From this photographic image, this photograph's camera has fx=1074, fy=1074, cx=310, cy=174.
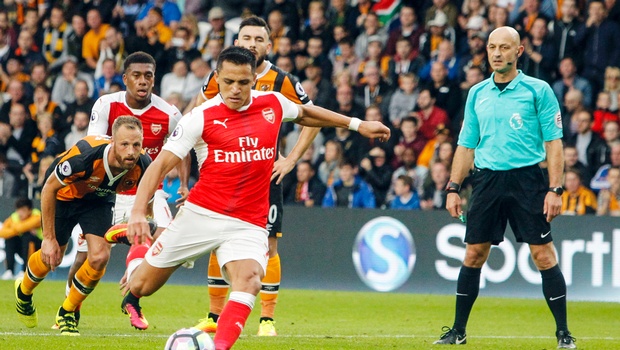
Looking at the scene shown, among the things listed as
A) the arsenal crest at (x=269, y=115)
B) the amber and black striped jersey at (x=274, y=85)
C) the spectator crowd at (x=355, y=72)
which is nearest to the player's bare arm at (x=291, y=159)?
the amber and black striped jersey at (x=274, y=85)

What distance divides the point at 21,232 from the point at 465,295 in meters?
9.96

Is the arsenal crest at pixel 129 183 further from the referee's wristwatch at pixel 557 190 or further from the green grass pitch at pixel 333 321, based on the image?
the referee's wristwatch at pixel 557 190

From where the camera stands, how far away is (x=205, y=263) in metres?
16.8

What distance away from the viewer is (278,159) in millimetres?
9898

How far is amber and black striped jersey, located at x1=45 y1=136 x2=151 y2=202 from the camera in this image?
30.4 ft

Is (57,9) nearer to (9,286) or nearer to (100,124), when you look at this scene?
(9,286)

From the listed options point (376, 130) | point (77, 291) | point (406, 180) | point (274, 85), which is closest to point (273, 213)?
point (274, 85)

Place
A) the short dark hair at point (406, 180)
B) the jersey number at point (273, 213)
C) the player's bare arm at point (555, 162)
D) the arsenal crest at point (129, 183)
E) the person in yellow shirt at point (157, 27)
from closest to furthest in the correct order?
the player's bare arm at point (555, 162) → the arsenal crest at point (129, 183) → the jersey number at point (273, 213) → the short dark hair at point (406, 180) → the person in yellow shirt at point (157, 27)

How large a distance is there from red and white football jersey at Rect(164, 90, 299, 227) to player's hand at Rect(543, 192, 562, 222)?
2.38m

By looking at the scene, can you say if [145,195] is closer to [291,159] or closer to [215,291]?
[291,159]

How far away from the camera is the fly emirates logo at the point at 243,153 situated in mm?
7688

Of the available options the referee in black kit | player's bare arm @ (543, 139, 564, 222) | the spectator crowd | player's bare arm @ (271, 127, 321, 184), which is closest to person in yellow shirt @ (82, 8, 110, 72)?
the spectator crowd

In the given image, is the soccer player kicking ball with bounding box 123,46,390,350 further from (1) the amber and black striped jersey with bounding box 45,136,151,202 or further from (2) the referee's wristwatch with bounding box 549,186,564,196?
(2) the referee's wristwatch with bounding box 549,186,564,196

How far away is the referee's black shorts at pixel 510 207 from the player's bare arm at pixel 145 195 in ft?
9.44
